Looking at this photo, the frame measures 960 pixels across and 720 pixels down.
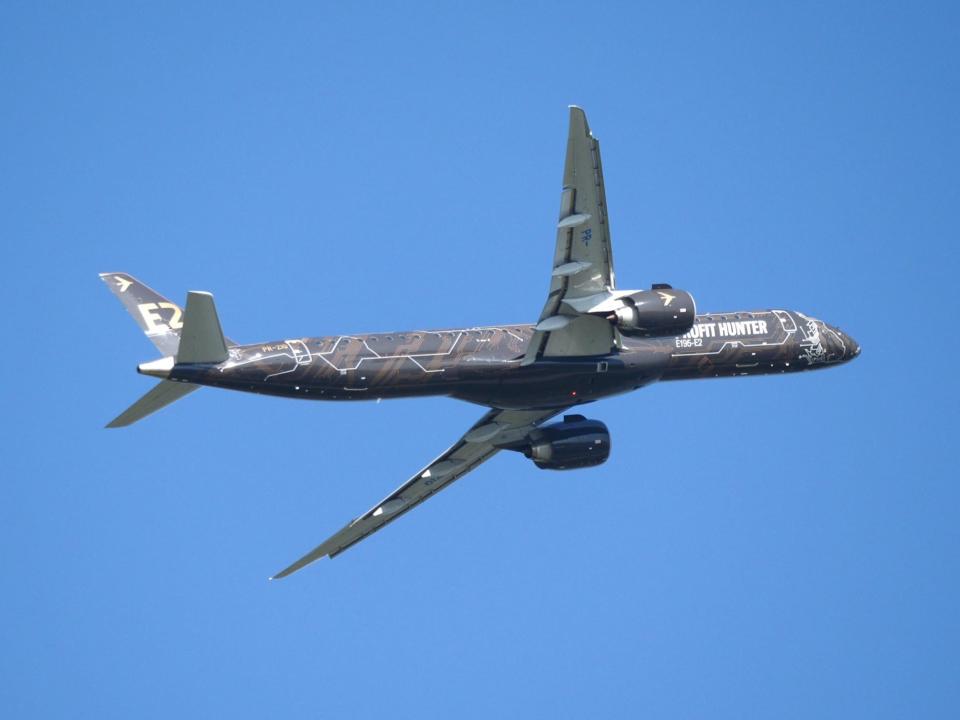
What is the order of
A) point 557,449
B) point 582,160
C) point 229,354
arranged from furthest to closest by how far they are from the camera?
point 557,449 < point 229,354 < point 582,160

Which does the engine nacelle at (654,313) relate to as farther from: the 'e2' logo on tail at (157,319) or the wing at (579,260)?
the 'e2' logo on tail at (157,319)

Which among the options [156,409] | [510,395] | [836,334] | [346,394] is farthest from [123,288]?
[836,334]

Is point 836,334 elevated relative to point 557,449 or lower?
elevated

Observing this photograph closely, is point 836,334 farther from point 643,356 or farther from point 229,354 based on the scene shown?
point 229,354

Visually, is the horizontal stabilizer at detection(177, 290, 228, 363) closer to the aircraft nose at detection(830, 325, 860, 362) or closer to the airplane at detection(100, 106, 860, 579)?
the airplane at detection(100, 106, 860, 579)

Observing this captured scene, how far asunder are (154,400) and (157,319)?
3.00 metres

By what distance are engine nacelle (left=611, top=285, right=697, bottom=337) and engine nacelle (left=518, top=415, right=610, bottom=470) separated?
7.17 m

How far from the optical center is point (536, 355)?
47.3m

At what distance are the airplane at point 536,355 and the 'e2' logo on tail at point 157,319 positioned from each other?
0.13ft

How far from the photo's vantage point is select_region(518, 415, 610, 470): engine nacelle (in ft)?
172

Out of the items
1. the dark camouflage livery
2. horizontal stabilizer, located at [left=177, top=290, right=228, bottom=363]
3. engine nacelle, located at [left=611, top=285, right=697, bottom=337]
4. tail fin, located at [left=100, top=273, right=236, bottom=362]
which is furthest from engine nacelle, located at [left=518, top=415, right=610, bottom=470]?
horizontal stabilizer, located at [left=177, top=290, right=228, bottom=363]

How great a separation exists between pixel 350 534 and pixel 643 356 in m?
12.8

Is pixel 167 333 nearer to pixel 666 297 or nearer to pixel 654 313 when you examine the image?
pixel 654 313

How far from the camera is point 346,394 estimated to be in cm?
4622
